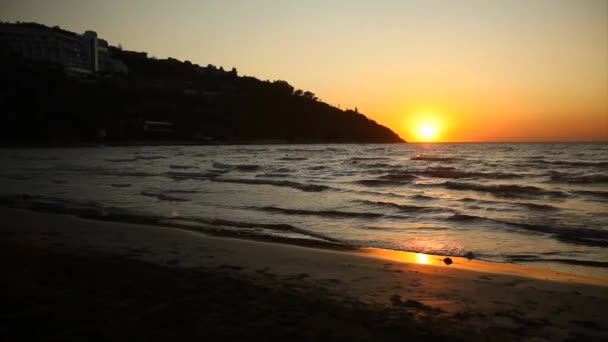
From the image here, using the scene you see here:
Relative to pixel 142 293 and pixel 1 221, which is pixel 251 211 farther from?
pixel 142 293

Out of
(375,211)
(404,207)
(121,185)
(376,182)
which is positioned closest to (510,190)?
(376,182)

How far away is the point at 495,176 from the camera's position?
22812 mm

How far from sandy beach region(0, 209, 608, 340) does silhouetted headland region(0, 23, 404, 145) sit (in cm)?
7151

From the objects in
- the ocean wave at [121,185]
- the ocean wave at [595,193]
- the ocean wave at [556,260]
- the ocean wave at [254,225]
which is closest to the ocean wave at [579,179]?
the ocean wave at [595,193]

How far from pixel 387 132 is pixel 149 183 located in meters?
178

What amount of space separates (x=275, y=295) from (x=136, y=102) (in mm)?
106228

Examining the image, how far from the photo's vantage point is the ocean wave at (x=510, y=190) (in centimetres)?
1547

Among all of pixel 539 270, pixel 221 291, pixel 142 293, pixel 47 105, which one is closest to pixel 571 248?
pixel 539 270

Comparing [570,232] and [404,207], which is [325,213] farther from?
[570,232]

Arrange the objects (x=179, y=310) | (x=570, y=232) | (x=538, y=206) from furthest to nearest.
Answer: (x=538, y=206)
(x=570, y=232)
(x=179, y=310)

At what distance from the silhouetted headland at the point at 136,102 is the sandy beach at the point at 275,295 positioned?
71.5 m

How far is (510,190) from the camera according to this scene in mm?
16547

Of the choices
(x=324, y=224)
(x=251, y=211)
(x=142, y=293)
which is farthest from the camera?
(x=251, y=211)

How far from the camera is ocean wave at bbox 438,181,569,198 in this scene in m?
15.5
